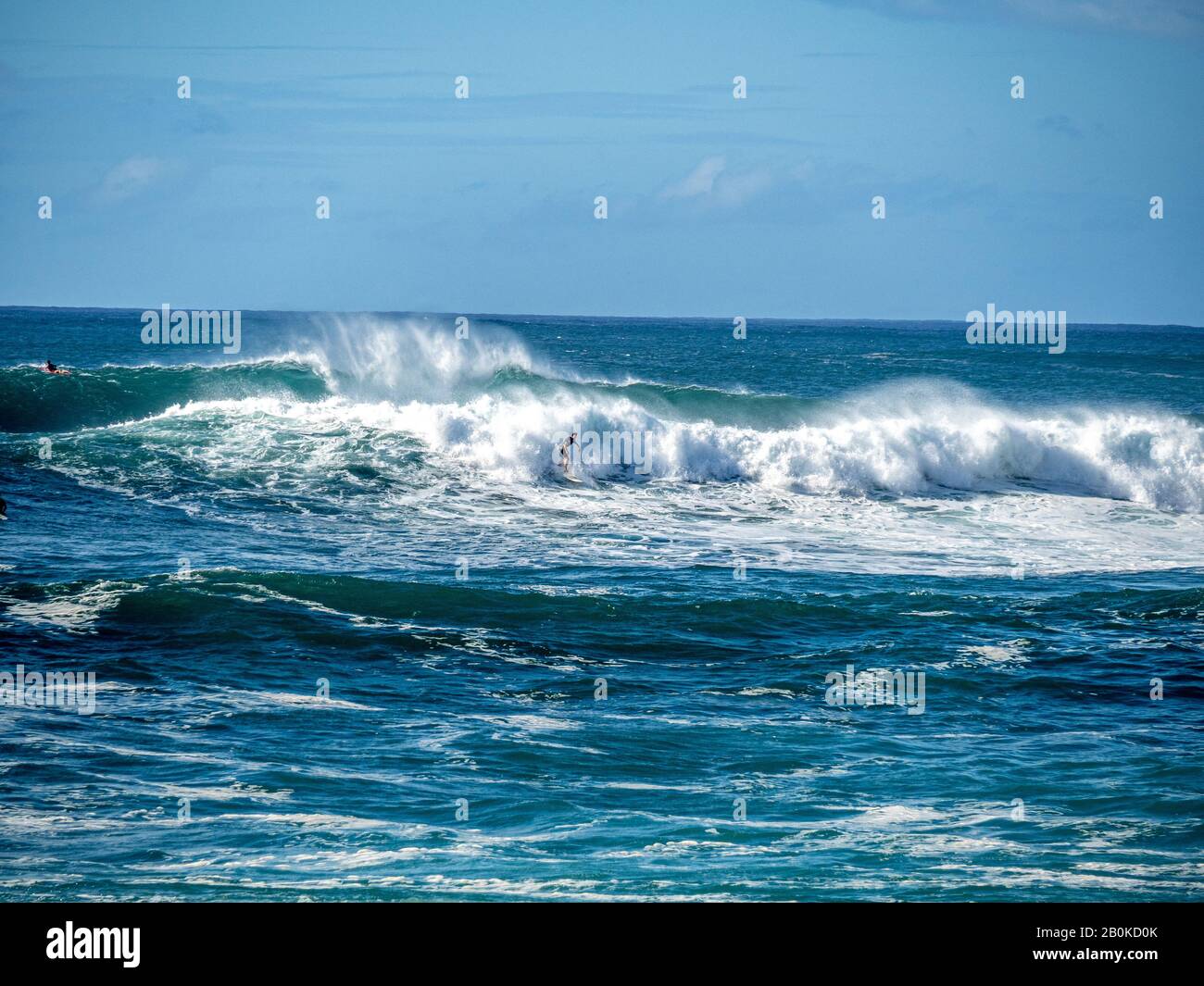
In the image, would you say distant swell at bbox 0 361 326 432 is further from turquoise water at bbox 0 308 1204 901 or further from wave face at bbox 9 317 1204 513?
turquoise water at bbox 0 308 1204 901

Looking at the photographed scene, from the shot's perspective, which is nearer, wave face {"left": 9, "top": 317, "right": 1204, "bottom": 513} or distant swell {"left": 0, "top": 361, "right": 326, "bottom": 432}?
wave face {"left": 9, "top": 317, "right": 1204, "bottom": 513}

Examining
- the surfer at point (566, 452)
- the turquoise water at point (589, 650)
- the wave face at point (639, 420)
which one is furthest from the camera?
the wave face at point (639, 420)

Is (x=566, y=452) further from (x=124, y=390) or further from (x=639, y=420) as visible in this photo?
(x=124, y=390)

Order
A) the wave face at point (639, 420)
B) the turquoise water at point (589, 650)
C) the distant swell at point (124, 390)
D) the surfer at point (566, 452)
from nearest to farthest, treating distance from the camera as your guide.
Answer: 1. the turquoise water at point (589, 650)
2. the surfer at point (566, 452)
3. the wave face at point (639, 420)
4. the distant swell at point (124, 390)

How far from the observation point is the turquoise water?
29.7 ft

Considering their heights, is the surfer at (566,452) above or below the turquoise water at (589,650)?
above

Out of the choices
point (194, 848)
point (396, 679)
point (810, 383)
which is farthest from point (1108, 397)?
point (194, 848)

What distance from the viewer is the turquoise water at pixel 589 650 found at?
9047mm

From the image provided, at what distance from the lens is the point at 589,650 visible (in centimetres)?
1502

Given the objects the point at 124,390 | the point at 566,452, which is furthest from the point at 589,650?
the point at 124,390

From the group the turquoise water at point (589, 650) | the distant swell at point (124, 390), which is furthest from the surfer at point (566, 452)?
the distant swell at point (124, 390)

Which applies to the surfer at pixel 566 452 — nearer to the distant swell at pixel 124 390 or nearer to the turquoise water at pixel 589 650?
the turquoise water at pixel 589 650

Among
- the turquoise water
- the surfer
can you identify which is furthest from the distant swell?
the surfer
